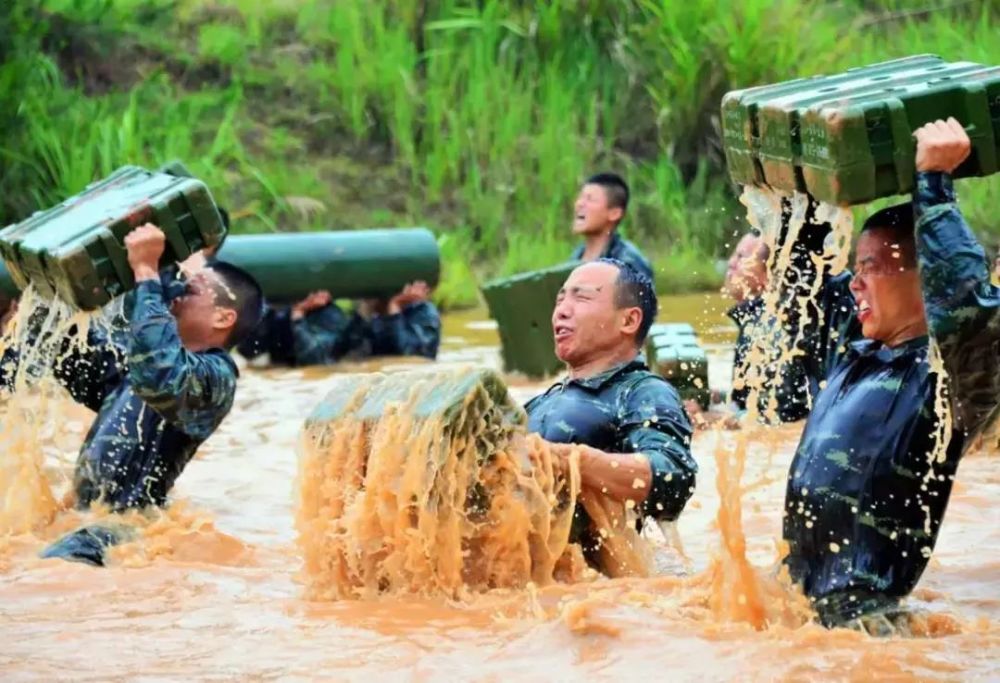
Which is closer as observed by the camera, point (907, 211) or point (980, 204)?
point (907, 211)

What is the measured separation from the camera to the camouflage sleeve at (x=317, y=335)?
1330 cm

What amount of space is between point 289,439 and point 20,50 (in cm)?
725

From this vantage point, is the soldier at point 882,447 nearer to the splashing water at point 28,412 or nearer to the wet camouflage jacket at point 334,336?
the splashing water at point 28,412

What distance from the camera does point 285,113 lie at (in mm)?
18828

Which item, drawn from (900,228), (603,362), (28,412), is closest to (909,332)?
(900,228)

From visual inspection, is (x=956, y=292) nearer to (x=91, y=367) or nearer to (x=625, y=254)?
(x=91, y=367)

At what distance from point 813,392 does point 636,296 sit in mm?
680

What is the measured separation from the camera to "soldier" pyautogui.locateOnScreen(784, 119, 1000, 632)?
4703 millimetres

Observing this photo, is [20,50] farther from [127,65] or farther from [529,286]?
[529,286]

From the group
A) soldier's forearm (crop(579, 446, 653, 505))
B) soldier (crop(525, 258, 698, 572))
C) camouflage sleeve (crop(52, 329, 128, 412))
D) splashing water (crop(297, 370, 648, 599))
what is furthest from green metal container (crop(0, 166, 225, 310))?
soldier's forearm (crop(579, 446, 653, 505))

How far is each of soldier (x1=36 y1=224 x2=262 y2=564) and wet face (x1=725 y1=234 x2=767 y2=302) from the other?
84.3 inches

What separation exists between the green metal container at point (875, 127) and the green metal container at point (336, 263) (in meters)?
8.52

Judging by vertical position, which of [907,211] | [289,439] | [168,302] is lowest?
[289,439]

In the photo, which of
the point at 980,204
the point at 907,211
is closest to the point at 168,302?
Result: the point at 907,211
